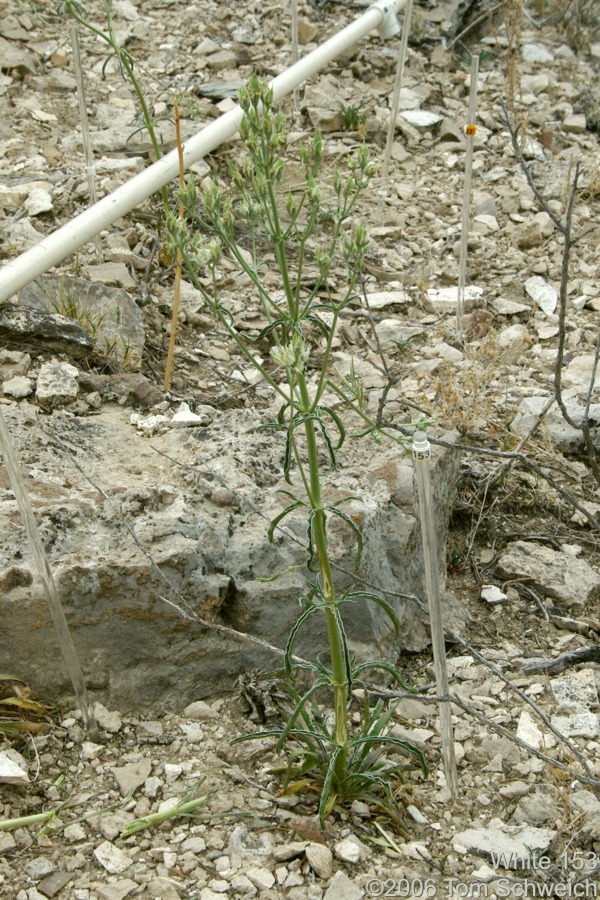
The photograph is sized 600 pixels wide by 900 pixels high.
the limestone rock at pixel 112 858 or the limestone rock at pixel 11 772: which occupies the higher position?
the limestone rock at pixel 11 772

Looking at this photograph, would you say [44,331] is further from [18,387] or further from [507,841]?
[507,841]

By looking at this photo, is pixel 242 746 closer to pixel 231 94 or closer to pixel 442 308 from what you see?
pixel 442 308

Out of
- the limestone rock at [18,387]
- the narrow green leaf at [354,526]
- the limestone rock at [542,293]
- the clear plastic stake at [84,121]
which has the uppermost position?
the clear plastic stake at [84,121]

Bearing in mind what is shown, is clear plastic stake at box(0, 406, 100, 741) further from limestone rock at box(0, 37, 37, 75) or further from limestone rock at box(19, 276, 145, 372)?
limestone rock at box(0, 37, 37, 75)

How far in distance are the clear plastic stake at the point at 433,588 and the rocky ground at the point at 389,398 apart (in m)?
0.09

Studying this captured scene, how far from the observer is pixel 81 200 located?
4.46 meters

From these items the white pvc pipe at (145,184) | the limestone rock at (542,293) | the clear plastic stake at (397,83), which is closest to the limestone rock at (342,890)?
the white pvc pipe at (145,184)

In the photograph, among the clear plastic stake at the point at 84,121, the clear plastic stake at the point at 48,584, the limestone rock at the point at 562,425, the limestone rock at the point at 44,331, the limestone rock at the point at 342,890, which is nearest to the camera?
the limestone rock at the point at 342,890

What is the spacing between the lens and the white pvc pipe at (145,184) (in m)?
2.52

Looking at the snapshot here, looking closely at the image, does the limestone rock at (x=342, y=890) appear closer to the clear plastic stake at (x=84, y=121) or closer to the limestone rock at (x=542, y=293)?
the clear plastic stake at (x=84, y=121)

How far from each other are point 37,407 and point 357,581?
1.10 m

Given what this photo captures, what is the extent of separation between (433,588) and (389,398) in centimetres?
152

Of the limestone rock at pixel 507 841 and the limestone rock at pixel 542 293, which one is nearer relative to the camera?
the limestone rock at pixel 507 841

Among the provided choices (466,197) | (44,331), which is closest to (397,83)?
(466,197)
